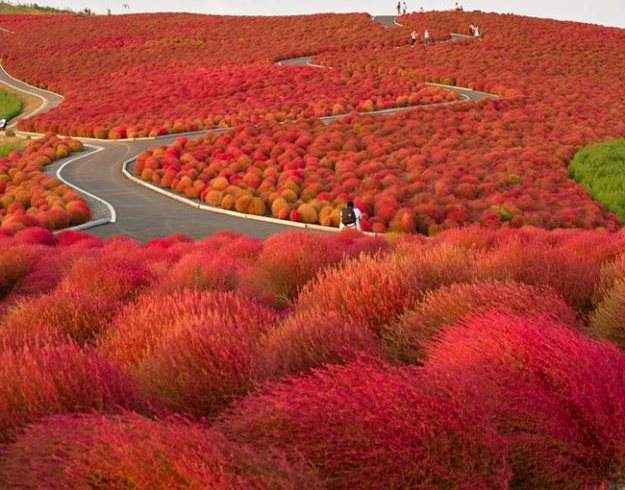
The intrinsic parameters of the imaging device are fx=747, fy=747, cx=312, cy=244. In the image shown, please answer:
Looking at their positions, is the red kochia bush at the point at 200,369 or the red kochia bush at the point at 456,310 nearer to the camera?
the red kochia bush at the point at 200,369

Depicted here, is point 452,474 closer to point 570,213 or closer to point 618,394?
point 618,394

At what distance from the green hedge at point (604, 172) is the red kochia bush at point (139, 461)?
76.6 ft

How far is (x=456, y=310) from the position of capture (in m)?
5.79

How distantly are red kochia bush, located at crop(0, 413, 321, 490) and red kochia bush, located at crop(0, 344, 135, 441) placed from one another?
0.42m

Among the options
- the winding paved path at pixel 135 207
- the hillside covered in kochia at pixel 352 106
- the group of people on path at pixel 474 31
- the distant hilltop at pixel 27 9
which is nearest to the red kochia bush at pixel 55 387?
the winding paved path at pixel 135 207

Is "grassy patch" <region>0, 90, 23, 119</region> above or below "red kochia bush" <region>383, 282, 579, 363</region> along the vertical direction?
below

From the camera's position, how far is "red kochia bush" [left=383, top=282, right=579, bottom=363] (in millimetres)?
5633

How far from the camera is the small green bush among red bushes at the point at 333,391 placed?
3547 mm

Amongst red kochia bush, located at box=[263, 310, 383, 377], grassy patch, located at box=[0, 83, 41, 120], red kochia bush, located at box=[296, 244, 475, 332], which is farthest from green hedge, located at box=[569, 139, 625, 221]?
grassy patch, located at box=[0, 83, 41, 120]

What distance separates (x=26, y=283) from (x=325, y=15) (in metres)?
75.5

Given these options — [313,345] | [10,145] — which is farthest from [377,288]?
[10,145]

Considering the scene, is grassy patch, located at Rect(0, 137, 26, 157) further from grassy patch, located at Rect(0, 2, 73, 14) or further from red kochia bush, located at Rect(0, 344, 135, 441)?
grassy patch, located at Rect(0, 2, 73, 14)

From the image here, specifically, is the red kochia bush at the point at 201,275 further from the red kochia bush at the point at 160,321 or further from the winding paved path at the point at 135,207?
the winding paved path at the point at 135,207

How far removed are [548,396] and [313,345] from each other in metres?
1.57
